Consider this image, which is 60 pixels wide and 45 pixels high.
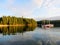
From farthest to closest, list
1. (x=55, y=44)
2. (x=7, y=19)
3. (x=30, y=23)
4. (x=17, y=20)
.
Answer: (x=30, y=23) < (x=17, y=20) < (x=7, y=19) < (x=55, y=44)

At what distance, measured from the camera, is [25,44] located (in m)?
22.5

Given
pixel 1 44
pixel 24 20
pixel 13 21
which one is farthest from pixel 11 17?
pixel 1 44

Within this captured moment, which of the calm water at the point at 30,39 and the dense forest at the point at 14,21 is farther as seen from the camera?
the dense forest at the point at 14,21

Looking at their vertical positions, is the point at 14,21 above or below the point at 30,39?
below

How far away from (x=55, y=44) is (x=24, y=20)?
112 meters

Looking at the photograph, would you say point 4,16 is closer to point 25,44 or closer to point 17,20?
point 17,20

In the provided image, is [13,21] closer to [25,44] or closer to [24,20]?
[24,20]

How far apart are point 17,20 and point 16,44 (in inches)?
3917

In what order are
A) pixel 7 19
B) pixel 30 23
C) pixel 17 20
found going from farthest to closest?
1. pixel 30 23
2. pixel 17 20
3. pixel 7 19

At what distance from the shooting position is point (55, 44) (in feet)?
71.5

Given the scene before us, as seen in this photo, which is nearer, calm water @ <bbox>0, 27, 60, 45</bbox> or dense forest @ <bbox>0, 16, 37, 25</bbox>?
calm water @ <bbox>0, 27, 60, 45</bbox>

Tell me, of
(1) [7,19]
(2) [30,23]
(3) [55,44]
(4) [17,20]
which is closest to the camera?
(3) [55,44]

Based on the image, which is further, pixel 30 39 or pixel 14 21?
pixel 14 21

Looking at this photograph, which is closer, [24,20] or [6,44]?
[6,44]
